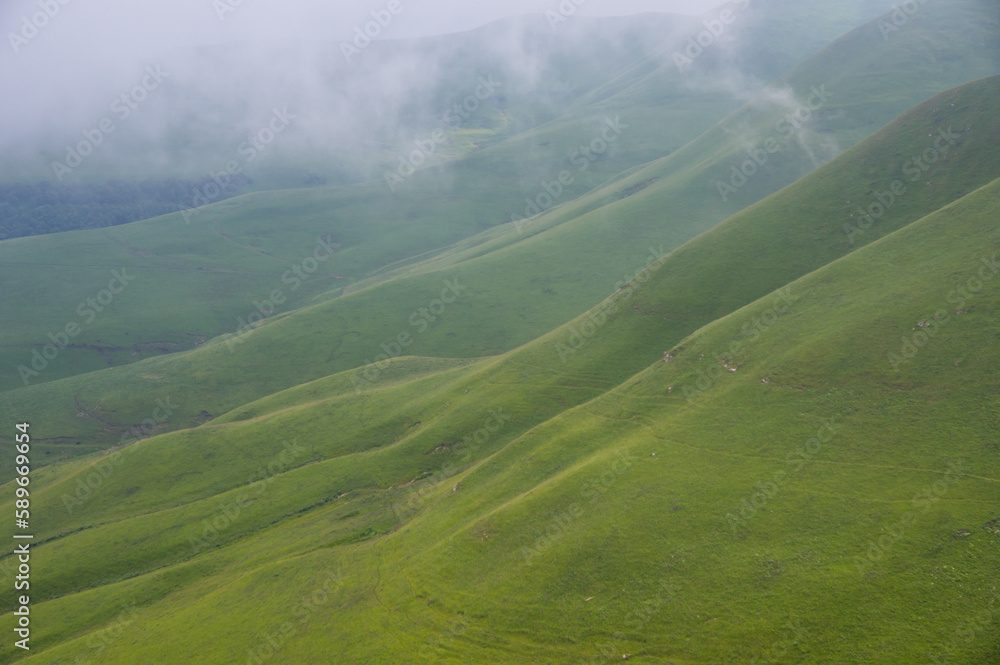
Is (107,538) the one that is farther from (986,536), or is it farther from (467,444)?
(986,536)

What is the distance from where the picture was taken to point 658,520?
4219 cm

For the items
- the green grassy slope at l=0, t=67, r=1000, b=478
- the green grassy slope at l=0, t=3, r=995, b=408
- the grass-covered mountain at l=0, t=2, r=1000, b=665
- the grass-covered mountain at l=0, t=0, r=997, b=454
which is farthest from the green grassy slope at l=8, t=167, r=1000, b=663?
the green grassy slope at l=0, t=3, r=995, b=408

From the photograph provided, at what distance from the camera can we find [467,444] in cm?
6556

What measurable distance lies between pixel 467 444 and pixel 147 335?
13281cm

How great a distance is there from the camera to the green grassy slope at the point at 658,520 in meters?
34.2

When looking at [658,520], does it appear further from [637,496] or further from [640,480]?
[640,480]

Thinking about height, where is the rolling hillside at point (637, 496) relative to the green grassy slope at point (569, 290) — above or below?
below

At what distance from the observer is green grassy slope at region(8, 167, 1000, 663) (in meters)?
34.2

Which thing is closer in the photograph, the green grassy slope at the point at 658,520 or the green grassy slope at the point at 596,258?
the green grassy slope at the point at 658,520

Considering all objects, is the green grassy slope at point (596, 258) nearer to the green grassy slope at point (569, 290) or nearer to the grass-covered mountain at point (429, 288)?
the grass-covered mountain at point (429, 288)

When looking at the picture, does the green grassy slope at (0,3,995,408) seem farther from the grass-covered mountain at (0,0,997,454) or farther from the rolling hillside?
the rolling hillside

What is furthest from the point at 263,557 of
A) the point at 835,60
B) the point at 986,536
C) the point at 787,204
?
the point at 835,60

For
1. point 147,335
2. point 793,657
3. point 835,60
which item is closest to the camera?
point 793,657

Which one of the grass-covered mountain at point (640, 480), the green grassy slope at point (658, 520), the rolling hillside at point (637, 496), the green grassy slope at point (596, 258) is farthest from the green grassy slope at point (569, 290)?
the green grassy slope at point (658, 520)
